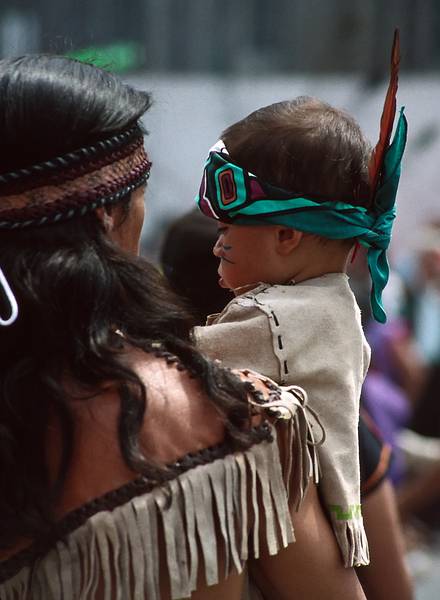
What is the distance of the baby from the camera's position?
1.97m

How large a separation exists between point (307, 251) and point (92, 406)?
0.63 metres

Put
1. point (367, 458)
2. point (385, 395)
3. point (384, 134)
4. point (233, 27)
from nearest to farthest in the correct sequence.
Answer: point (384, 134)
point (367, 458)
point (385, 395)
point (233, 27)

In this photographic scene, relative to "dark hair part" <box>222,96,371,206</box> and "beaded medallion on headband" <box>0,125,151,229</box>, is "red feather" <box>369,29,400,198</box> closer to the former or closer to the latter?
"dark hair part" <box>222,96,371,206</box>

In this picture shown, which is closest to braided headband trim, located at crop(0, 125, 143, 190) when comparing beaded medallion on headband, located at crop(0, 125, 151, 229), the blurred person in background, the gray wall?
beaded medallion on headband, located at crop(0, 125, 151, 229)

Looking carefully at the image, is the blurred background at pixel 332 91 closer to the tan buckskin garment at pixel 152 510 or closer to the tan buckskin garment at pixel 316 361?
the tan buckskin garment at pixel 316 361

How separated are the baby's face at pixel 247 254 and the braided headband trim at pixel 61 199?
45 centimetres

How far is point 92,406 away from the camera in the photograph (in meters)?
1.69

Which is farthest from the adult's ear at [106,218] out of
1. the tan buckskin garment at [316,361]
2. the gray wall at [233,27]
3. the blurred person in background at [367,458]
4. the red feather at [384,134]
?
the gray wall at [233,27]

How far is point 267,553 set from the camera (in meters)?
1.82

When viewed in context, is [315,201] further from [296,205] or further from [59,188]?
[59,188]

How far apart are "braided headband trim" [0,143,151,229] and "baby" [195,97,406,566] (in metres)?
0.38

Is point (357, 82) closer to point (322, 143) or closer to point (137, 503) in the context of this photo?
point (322, 143)

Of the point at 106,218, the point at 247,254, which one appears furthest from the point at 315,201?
the point at 106,218

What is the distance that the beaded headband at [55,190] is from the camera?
5.52 feet
